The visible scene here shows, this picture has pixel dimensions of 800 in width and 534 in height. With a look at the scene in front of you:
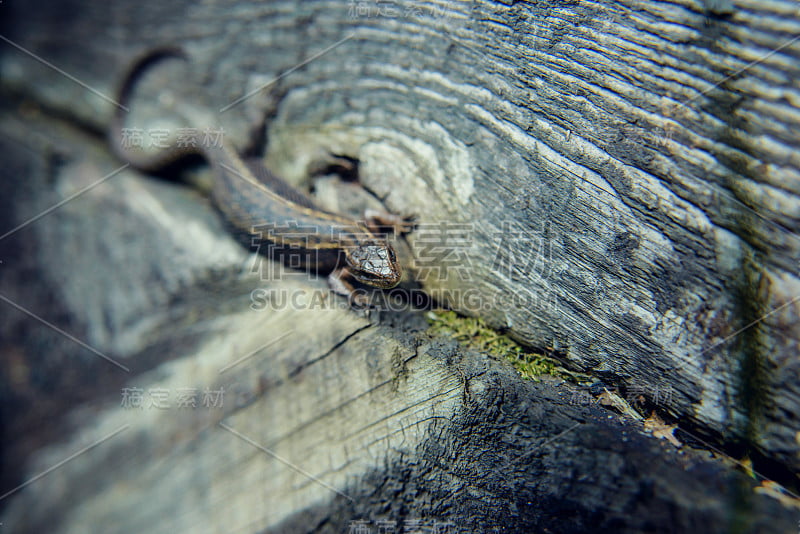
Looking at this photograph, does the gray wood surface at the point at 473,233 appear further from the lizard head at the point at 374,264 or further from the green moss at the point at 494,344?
the lizard head at the point at 374,264

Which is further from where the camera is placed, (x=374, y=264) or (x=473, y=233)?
(x=374, y=264)

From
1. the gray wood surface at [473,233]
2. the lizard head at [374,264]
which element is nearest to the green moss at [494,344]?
the gray wood surface at [473,233]

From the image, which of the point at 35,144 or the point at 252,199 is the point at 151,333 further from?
the point at 35,144

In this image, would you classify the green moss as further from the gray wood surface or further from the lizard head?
the lizard head

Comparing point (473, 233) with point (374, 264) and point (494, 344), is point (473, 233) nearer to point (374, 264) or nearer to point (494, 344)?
point (494, 344)

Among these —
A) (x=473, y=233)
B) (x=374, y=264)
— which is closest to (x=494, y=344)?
(x=473, y=233)
